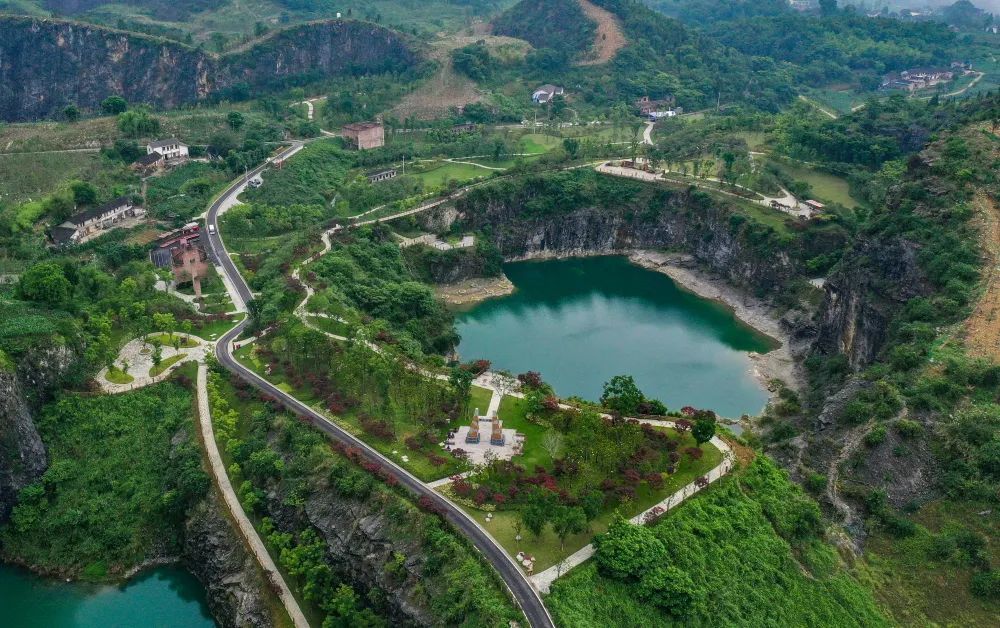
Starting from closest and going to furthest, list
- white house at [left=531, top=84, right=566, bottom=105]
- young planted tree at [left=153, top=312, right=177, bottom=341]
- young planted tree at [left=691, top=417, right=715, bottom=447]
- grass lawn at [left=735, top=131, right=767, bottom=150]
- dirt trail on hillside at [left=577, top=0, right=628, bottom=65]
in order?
1. young planted tree at [left=691, top=417, right=715, bottom=447]
2. young planted tree at [left=153, top=312, right=177, bottom=341]
3. grass lawn at [left=735, top=131, right=767, bottom=150]
4. white house at [left=531, top=84, right=566, bottom=105]
5. dirt trail on hillside at [left=577, top=0, right=628, bottom=65]

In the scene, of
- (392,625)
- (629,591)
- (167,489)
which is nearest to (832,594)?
(629,591)

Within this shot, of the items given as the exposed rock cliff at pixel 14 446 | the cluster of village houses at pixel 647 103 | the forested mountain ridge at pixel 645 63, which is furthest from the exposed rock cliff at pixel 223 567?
the forested mountain ridge at pixel 645 63

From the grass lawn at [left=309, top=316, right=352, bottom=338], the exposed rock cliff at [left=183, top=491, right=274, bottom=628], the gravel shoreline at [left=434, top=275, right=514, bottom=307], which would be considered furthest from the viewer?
the gravel shoreline at [left=434, top=275, right=514, bottom=307]

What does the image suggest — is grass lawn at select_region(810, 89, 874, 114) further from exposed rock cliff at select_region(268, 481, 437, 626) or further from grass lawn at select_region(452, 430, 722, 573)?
exposed rock cliff at select_region(268, 481, 437, 626)

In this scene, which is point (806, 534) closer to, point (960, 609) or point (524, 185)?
point (960, 609)

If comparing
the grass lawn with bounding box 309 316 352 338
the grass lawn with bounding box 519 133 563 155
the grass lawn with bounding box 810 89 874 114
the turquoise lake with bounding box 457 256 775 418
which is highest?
the grass lawn with bounding box 810 89 874 114

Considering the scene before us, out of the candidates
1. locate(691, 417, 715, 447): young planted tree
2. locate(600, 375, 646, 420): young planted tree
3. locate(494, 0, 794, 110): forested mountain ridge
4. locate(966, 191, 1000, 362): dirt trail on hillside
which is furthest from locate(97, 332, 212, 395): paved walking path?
locate(494, 0, 794, 110): forested mountain ridge

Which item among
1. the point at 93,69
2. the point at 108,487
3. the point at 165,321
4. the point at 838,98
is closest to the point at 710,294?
the point at 165,321
